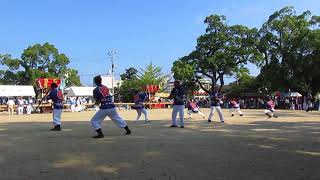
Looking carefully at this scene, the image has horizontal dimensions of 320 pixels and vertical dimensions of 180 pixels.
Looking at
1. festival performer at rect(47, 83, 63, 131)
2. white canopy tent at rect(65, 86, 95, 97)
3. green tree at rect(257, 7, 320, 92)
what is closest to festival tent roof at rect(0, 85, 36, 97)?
white canopy tent at rect(65, 86, 95, 97)

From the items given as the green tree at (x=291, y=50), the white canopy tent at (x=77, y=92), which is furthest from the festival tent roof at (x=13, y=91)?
the green tree at (x=291, y=50)

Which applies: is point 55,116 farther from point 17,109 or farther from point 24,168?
point 17,109

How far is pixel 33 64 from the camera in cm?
7806

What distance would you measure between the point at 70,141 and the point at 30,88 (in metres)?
54.0

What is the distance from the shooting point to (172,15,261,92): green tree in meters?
70.8

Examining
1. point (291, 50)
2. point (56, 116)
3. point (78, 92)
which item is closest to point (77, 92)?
point (78, 92)

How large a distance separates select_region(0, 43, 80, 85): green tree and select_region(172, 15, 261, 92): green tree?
19.5m

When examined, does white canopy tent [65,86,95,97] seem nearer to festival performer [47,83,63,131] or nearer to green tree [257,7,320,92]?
green tree [257,7,320,92]

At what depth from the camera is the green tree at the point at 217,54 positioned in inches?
2785

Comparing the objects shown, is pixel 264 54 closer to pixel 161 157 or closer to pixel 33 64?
pixel 33 64

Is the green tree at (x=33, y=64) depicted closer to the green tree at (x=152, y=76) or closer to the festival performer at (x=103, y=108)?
the green tree at (x=152, y=76)

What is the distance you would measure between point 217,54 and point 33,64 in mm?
28514

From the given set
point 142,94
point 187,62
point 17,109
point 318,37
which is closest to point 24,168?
point 142,94

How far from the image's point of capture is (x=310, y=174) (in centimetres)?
815
